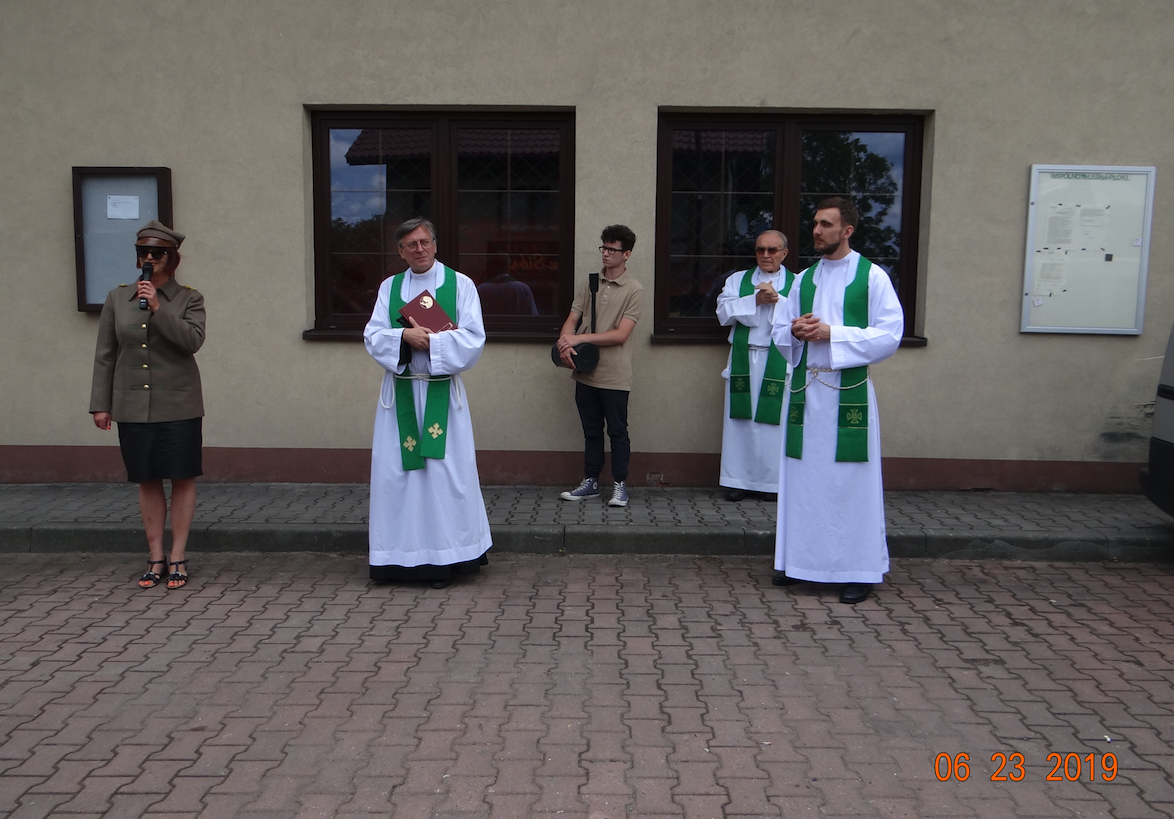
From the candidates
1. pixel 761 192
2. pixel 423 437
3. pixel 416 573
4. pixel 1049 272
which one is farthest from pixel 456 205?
pixel 1049 272

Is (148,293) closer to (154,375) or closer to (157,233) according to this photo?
(157,233)

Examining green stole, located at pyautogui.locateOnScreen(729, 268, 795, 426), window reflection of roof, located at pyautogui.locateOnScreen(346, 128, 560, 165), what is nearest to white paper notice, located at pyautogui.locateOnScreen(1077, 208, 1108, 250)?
green stole, located at pyautogui.locateOnScreen(729, 268, 795, 426)

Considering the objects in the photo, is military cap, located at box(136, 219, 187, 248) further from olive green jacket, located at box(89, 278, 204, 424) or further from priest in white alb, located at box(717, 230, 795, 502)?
priest in white alb, located at box(717, 230, 795, 502)

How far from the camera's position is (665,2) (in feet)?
22.9

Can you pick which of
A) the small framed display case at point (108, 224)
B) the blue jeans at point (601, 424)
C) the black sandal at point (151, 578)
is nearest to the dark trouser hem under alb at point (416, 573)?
the black sandal at point (151, 578)

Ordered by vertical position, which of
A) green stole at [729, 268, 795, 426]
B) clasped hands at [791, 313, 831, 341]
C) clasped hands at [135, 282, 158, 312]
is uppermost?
clasped hands at [135, 282, 158, 312]

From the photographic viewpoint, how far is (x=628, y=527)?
610cm

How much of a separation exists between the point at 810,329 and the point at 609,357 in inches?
78.8

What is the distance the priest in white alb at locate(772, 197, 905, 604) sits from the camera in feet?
16.4

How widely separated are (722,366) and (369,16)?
3778 millimetres

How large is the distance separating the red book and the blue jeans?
1.79 meters

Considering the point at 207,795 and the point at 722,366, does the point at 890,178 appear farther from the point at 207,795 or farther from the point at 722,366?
the point at 207,795

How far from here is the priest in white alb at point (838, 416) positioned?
Result: 16.4ft

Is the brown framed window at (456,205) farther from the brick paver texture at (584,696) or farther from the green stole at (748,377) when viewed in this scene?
the brick paver texture at (584,696)
